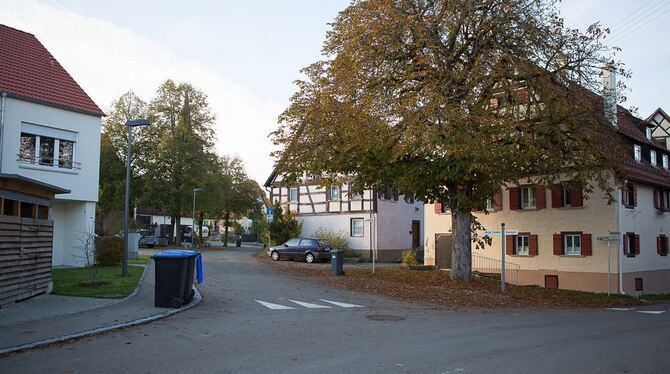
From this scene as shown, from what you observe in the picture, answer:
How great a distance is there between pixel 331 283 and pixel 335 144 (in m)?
5.00

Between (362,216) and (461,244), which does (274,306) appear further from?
(362,216)

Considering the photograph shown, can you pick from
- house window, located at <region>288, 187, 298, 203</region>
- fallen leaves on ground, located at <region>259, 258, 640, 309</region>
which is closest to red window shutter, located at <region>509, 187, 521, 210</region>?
fallen leaves on ground, located at <region>259, 258, 640, 309</region>

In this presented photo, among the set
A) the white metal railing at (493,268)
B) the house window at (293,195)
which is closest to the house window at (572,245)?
the white metal railing at (493,268)

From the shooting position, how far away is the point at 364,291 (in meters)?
19.4

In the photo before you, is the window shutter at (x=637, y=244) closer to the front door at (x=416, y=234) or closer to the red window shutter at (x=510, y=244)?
the red window shutter at (x=510, y=244)

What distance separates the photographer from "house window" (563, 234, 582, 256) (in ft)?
91.7

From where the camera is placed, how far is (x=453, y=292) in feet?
64.1

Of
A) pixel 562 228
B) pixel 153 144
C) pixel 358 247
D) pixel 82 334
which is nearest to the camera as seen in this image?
pixel 82 334

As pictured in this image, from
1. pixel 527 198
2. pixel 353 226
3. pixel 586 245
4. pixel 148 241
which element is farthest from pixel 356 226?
pixel 148 241

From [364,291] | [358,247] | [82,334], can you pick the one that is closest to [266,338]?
[82,334]

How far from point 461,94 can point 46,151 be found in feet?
50.8

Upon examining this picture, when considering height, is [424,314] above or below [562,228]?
below

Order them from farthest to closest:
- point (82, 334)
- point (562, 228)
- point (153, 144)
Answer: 1. point (153, 144)
2. point (562, 228)
3. point (82, 334)

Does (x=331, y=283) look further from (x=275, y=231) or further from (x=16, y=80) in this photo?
(x=275, y=231)
